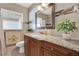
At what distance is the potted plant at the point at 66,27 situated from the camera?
4.23 ft

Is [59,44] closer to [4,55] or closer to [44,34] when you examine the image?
[44,34]

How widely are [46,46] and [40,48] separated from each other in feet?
0.28

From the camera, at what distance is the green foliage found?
1.29 m

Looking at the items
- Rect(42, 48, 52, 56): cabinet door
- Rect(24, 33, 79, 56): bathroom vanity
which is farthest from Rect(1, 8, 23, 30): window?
Rect(42, 48, 52, 56): cabinet door

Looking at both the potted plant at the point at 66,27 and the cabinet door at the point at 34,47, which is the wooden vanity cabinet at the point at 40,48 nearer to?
the cabinet door at the point at 34,47

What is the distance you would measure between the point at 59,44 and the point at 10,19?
699 mm

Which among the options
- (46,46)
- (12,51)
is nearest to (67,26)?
(46,46)

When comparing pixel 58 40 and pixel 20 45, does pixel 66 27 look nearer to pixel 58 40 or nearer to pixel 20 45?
pixel 58 40

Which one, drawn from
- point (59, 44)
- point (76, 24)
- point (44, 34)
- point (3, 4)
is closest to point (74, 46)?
point (59, 44)

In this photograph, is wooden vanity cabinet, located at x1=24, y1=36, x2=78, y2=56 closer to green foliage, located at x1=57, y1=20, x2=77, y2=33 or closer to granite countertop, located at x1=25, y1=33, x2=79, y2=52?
granite countertop, located at x1=25, y1=33, x2=79, y2=52

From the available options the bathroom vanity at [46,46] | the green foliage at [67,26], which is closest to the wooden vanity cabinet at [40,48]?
the bathroom vanity at [46,46]

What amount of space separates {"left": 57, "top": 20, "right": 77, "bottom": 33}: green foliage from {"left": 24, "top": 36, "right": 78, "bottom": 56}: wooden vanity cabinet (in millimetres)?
232

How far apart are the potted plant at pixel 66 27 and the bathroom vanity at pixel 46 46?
0.09 meters

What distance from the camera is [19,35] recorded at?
1.39m
